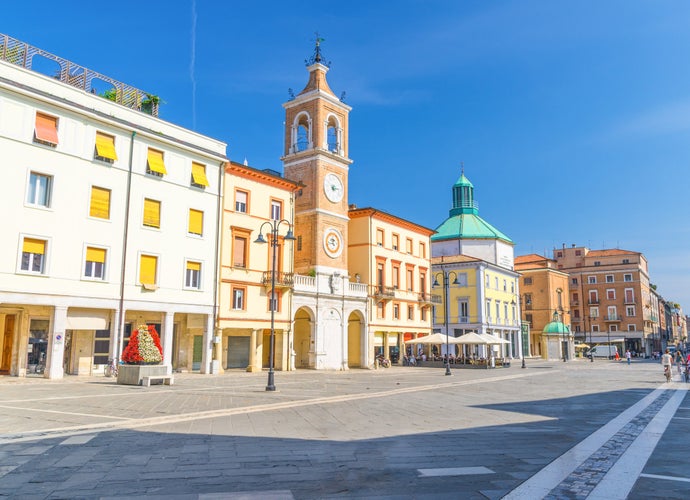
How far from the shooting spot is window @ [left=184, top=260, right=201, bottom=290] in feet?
103

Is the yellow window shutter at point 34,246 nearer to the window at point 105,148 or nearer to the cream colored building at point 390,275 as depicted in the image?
the window at point 105,148

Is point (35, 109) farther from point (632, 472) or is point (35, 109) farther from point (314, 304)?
point (632, 472)

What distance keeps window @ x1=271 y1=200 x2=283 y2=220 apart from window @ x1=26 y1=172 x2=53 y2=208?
14.5 m

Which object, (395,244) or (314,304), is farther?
(395,244)

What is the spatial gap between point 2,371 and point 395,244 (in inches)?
1261

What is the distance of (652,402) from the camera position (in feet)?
61.6

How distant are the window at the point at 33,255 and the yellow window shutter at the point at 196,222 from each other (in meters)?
8.36

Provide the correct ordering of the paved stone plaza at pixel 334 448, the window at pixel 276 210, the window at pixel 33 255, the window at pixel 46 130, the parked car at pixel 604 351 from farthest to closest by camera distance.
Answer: the parked car at pixel 604 351, the window at pixel 276 210, the window at pixel 46 130, the window at pixel 33 255, the paved stone plaza at pixel 334 448

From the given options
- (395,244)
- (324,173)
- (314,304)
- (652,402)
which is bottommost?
(652,402)

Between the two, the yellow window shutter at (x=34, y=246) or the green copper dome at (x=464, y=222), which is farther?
the green copper dome at (x=464, y=222)

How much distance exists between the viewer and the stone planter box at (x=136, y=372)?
22.0m

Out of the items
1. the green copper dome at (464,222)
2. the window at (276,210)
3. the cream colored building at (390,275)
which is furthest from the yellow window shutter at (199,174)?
the green copper dome at (464,222)

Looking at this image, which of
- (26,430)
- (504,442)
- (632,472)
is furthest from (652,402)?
(26,430)

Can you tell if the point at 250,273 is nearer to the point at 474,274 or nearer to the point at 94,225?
the point at 94,225
